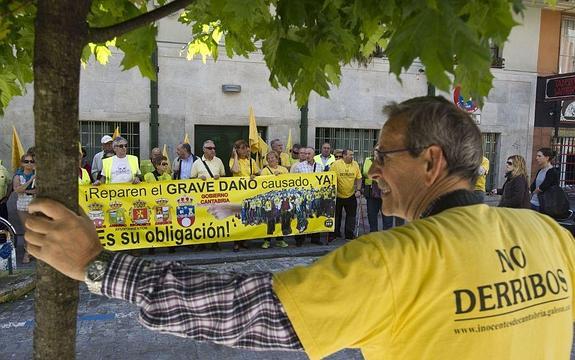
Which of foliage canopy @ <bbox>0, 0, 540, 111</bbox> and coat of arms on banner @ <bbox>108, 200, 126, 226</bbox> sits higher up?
foliage canopy @ <bbox>0, 0, 540, 111</bbox>

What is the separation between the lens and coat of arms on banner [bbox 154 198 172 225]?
7.82 m

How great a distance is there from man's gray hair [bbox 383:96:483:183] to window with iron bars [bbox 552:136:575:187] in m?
A: 17.6

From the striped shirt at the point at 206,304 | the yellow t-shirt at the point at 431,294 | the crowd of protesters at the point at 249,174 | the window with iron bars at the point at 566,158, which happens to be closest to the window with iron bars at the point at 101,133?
the crowd of protesters at the point at 249,174

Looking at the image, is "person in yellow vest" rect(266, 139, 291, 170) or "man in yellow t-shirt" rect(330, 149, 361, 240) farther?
"person in yellow vest" rect(266, 139, 291, 170)

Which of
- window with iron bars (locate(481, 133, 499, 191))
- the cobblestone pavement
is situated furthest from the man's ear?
window with iron bars (locate(481, 133, 499, 191))

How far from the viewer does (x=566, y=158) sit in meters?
17.2

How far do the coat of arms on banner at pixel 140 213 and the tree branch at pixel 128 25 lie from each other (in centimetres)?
630

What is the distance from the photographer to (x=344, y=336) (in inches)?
48.0

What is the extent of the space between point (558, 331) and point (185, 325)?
1.11 m

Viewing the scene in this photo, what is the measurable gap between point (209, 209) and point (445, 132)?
688cm

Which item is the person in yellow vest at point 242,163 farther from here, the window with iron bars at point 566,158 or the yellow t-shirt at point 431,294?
the window with iron bars at point 566,158

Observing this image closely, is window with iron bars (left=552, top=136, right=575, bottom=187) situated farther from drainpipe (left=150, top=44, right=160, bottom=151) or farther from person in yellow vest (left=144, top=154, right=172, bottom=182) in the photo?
person in yellow vest (left=144, top=154, right=172, bottom=182)

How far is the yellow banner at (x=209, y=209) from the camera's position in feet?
25.0

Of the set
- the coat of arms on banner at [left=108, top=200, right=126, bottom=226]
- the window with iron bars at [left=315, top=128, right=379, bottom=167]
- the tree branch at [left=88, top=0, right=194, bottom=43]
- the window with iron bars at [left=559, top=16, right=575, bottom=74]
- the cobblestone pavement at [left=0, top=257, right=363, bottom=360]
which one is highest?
the window with iron bars at [left=559, top=16, right=575, bottom=74]
